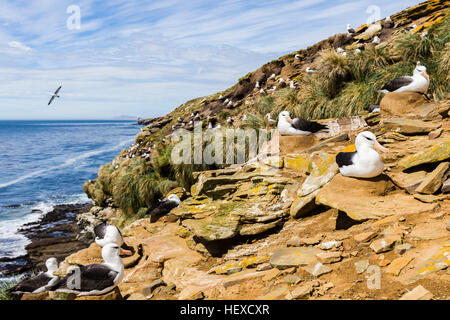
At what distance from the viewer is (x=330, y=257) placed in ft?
13.0

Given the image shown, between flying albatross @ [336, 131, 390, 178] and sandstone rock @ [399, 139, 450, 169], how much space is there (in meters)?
0.54

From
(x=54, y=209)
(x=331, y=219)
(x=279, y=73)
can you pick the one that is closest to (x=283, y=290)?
(x=331, y=219)

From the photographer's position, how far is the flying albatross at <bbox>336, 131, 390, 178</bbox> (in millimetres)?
4691

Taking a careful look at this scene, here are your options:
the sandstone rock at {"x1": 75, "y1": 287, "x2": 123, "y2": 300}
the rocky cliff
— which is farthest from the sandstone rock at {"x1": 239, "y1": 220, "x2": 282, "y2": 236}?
the sandstone rock at {"x1": 75, "y1": 287, "x2": 123, "y2": 300}

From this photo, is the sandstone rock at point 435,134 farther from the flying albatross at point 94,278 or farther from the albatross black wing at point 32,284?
the albatross black wing at point 32,284

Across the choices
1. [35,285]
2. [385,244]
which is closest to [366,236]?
[385,244]

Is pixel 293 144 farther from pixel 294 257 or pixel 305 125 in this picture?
pixel 294 257

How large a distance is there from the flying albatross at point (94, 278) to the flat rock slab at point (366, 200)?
11.3 ft

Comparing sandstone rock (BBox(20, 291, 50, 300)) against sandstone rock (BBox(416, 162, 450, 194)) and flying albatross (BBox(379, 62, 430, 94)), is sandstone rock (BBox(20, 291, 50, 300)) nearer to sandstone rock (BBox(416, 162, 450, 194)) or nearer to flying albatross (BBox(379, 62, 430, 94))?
sandstone rock (BBox(416, 162, 450, 194))

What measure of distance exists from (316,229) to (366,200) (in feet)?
3.06

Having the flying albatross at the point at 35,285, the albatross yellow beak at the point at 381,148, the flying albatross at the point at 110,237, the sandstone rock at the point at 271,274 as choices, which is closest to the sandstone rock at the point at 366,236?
the sandstone rock at the point at 271,274

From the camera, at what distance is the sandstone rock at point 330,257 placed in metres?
3.90

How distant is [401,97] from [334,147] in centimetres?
241

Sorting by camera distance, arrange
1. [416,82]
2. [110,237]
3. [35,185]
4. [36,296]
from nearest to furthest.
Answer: [36,296]
[110,237]
[416,82]
[35,185]
